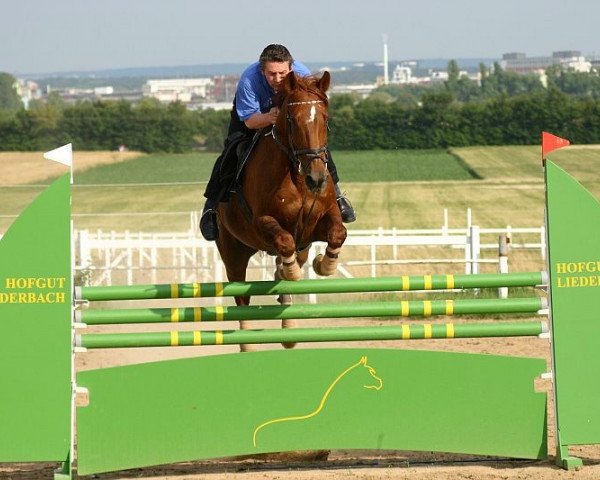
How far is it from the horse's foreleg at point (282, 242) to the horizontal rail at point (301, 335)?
0.41 m

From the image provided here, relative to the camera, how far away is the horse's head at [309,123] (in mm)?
6969

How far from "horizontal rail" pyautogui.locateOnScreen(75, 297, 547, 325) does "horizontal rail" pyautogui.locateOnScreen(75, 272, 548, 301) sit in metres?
0.08

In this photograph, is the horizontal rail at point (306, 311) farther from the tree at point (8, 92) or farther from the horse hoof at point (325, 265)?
the tree at point (8, 92)

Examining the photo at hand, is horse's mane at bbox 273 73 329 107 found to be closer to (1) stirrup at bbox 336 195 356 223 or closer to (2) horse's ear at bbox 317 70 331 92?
(2) horse's ear at bbox 317 70 331 92

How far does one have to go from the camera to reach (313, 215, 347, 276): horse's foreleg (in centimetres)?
750

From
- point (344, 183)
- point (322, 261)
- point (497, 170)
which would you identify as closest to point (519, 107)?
point (497, 170)

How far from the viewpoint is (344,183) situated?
5450 centimetres

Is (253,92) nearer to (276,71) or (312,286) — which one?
(276,71)

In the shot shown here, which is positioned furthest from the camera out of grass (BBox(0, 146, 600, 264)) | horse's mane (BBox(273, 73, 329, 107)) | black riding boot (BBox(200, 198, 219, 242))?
grass (BBox(0, 146, 600, 264))

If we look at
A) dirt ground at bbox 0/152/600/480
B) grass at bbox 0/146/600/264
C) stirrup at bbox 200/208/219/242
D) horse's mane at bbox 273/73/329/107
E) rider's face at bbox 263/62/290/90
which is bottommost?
dirt ground at bbox 0/152/600/480

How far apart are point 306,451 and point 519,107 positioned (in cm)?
5775

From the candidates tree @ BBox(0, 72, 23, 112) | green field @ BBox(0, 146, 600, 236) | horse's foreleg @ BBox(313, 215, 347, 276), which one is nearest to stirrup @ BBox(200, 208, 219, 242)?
horse's foreleg @ BBox(313, 215, 347, 276)

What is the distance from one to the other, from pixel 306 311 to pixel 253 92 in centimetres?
180

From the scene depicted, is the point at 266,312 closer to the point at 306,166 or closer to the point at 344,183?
the point at 306,166
